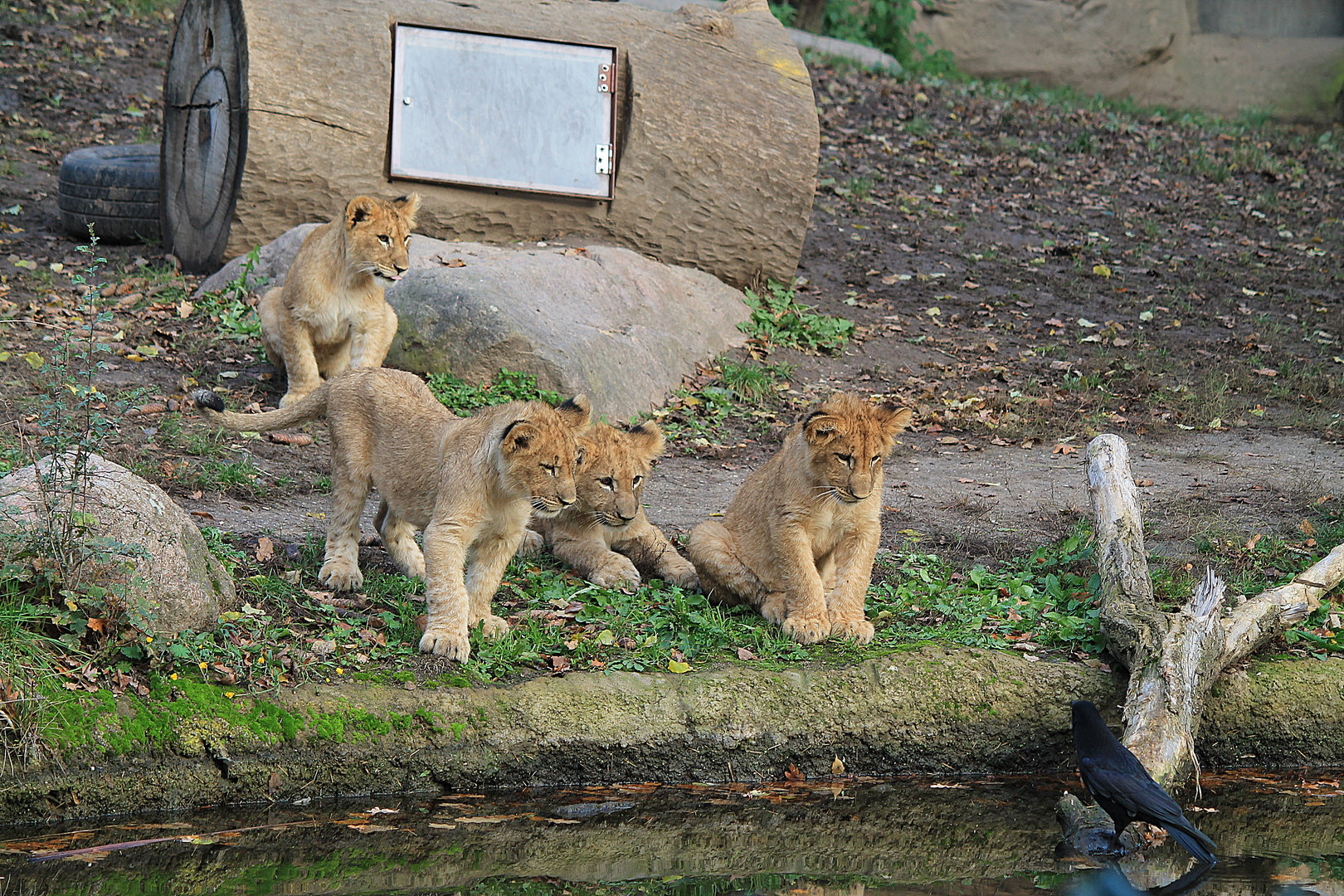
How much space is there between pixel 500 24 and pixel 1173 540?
23.8 ft

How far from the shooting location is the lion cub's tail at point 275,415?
6.65 meters

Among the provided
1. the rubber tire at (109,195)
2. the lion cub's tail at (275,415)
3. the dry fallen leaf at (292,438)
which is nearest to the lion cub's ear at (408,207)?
the dry fallen leaf at (292,438)

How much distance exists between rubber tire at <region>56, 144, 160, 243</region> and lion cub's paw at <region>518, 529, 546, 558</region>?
7164 mm

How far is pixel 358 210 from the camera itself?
867cm

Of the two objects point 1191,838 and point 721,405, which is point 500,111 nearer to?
point 721,405

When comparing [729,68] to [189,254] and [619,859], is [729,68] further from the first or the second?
[619,859]

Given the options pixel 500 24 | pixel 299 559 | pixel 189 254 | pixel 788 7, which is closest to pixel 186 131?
pixel 189 254

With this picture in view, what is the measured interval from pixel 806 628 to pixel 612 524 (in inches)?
43.3

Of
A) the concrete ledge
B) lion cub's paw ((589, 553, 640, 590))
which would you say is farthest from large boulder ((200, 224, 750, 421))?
the concrete ledge

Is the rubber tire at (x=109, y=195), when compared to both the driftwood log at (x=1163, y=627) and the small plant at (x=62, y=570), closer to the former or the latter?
the small plant at (x=62, y=570)

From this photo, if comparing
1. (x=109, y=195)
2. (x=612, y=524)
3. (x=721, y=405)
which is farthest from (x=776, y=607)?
(x=109, y=195)

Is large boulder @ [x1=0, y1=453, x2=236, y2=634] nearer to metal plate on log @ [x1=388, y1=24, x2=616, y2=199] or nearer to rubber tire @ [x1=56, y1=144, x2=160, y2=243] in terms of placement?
metal plate on log @ [x1=388, y1=24, x2=616, y2=199]

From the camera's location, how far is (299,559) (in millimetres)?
6480

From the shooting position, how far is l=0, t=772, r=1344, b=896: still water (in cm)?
429
